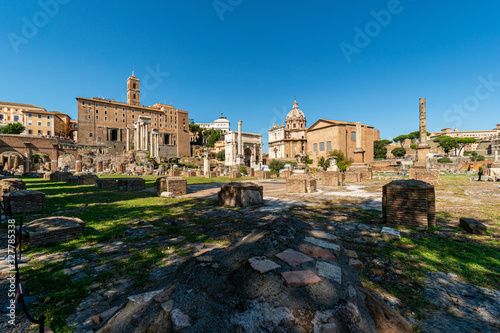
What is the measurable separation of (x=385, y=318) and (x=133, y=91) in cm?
8508

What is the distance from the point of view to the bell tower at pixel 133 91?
71.5 metres

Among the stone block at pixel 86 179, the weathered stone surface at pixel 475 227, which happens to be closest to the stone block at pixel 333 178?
the weathered stone surface at pixel 475 227

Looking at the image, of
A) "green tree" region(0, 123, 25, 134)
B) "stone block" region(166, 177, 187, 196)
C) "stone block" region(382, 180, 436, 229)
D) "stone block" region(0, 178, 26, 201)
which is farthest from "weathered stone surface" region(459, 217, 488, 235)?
"green tree" region(0, 123, 25, 134)

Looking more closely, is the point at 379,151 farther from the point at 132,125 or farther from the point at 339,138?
the point at 132,125

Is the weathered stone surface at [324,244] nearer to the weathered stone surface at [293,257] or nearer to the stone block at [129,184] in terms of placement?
the weathered stone surface at [293,257]

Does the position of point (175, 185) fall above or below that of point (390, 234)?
above

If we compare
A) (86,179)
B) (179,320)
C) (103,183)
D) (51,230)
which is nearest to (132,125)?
(86,179)

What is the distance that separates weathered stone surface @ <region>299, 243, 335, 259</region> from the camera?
2.19 m

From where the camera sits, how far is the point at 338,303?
1508 millimetres

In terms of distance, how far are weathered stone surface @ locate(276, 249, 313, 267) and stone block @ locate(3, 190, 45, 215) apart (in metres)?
8.16

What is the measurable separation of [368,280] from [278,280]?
5.56 ft

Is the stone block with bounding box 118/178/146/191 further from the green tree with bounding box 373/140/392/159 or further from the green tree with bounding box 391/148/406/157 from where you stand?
the green tree with bounding box 391/148/406/157

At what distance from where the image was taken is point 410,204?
15.8 feet

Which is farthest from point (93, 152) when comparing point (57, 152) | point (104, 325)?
point (104, 325)
